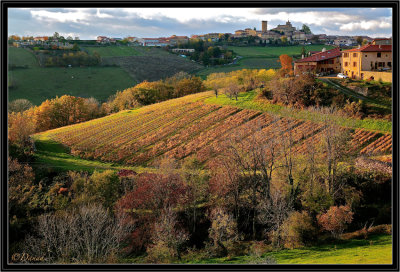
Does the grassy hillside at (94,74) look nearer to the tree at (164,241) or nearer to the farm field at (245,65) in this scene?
the farm field at (245,65)

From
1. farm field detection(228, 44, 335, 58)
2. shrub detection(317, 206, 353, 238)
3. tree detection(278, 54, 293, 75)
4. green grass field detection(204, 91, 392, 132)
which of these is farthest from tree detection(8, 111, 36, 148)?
farm field detection(228, 44, 335, 58)

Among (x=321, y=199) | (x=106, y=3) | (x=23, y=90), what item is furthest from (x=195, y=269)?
(x=23, y=90)

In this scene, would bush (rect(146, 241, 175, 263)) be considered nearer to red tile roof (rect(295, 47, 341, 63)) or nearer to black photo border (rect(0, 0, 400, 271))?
black photo border (rect(0, 0, 400, 271))

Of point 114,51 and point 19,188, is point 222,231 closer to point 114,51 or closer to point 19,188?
point 19,188

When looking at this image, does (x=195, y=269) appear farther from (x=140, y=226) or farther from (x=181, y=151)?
(x=181, y=151)

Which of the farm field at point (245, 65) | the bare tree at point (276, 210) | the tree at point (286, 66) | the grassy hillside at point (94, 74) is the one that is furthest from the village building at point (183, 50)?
the bare tree at point (276, 210)
